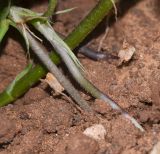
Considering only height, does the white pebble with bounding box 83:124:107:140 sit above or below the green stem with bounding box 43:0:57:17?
below

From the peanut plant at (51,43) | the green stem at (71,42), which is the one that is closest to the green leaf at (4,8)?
the peanut plant at (51,43)

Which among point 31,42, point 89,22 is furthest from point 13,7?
point 89,22

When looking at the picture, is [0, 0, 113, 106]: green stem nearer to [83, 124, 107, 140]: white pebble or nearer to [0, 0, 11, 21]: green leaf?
[0, 0, 11, 21]: green leaf

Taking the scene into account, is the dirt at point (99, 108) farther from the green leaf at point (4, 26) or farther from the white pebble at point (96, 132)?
the green leaf at point (4, 26)

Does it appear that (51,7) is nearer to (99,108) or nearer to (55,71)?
(55,71)

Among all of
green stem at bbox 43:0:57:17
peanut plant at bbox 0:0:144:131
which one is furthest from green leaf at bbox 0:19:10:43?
green stem at bbox 43:0:57:17
